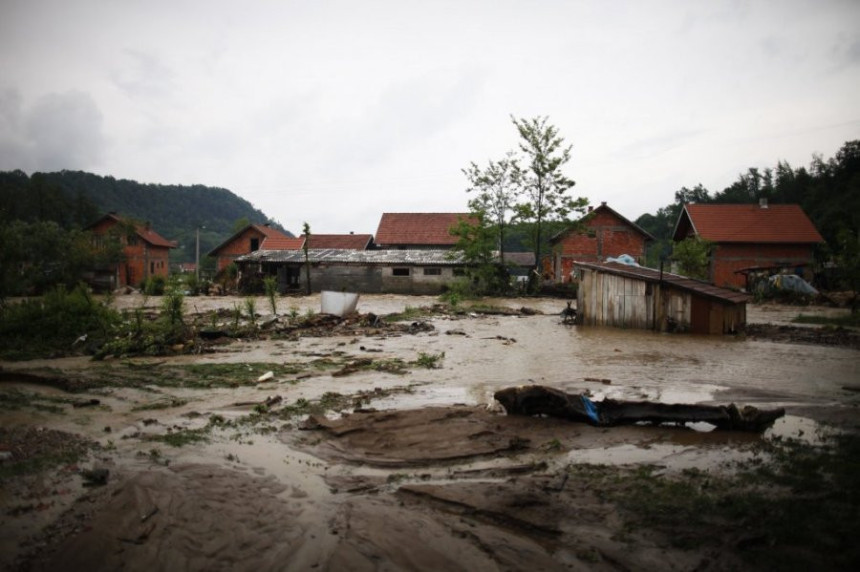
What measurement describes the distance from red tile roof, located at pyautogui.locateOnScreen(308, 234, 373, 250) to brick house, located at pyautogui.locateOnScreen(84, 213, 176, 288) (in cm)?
1300

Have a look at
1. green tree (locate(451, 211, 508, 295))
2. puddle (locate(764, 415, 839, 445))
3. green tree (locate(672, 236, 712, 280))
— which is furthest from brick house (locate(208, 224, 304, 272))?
puddle (locate(764, 415, 839, 445))

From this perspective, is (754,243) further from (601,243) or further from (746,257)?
(601,243)

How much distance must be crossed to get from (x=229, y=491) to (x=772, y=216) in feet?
125

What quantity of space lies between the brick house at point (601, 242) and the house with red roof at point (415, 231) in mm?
10303

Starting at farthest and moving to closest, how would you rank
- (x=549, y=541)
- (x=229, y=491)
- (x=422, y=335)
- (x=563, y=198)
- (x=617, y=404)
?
(x=563, y=198) < (x=422, y=335) < (x=617, y=404) < (x=229, y=491) < (x=549, y=541)

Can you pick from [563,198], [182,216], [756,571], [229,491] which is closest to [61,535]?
[229,491]

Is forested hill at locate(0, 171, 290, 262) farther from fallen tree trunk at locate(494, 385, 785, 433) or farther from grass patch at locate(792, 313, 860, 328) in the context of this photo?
fallen tree trunk at locate(494, 385, 785, 433)

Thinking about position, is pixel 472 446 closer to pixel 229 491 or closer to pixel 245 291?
pixel 229 491

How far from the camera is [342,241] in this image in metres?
45.8

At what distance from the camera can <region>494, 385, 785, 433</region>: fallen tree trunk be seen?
5512mm

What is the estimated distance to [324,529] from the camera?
346 cm

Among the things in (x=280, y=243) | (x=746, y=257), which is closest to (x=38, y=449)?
(x=746, y=257)

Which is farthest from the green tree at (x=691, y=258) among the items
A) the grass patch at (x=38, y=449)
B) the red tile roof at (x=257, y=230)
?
the red tile roof at (x=257, y=230)

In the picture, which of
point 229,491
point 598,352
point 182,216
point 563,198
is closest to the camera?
point 229,491
